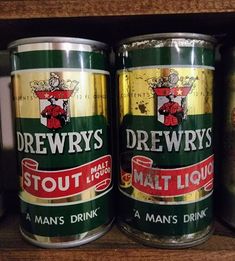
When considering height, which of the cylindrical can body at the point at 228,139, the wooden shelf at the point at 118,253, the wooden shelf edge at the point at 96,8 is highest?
the wooden shelf edge at the point at 96,8

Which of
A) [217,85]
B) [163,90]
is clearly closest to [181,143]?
[163,90]

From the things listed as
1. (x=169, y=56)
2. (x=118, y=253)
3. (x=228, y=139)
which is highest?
(x=169, y=56)

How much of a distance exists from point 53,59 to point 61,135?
10cm

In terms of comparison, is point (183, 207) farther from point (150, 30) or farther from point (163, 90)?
point (150, 30)

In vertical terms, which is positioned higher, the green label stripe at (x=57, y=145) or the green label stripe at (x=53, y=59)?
the green label stripe at (x=53, y=59)

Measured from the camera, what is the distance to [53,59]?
1.35ft

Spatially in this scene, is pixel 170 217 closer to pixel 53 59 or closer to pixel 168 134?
pixel 168 134

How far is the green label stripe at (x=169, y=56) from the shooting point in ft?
1.37

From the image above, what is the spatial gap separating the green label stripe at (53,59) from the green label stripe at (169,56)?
6cm

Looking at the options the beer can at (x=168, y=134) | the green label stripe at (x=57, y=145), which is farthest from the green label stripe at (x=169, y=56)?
the green label stripe at (x=57, y=145)

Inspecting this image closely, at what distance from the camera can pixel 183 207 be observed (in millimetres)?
445

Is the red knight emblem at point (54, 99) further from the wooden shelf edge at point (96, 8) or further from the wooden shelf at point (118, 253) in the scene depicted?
the wooden shelf at point (118, 253)

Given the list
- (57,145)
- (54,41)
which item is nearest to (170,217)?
(57,145)

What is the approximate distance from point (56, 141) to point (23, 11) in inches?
7.0
